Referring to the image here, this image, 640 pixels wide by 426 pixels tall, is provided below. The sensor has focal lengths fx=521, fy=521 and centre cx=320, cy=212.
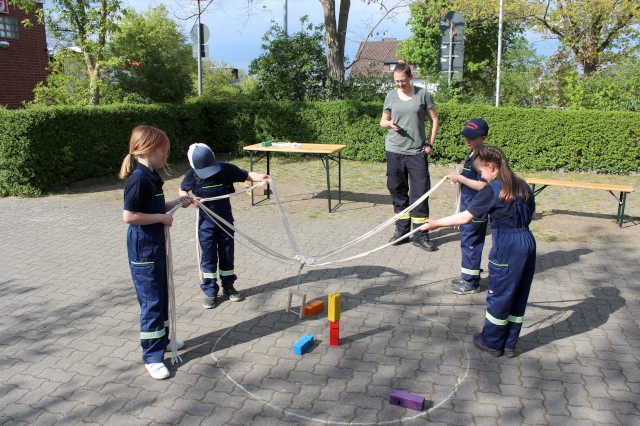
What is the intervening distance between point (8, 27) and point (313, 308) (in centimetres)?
1712

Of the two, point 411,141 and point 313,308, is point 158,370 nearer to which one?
point 313,308

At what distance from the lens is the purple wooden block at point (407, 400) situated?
3301mm

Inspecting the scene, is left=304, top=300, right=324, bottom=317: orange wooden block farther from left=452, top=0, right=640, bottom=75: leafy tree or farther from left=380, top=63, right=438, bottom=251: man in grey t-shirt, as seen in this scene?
left=452, top=0, right=640, bottom=75: leafy tree

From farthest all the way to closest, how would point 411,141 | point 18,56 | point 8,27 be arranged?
point 18,56, point 8,27, point 411,141

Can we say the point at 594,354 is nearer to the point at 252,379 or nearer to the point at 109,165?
the point at 252,379

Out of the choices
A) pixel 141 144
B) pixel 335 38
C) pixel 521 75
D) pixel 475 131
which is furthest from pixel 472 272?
pixel 521 75

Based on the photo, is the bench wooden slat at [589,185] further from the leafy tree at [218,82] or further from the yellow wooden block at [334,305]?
the leafy tree at [218,82]

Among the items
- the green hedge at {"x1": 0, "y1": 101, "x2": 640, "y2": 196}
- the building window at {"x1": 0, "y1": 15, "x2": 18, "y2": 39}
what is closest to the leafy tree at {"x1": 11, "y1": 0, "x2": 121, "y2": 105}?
the green hedge at {"x1": 0, "y1": 101, "x2": 640, "y2": 196}

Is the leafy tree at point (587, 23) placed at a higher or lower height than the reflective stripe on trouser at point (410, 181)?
higher

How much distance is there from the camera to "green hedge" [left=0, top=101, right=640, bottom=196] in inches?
386

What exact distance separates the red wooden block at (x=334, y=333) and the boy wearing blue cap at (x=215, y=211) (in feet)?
4.28

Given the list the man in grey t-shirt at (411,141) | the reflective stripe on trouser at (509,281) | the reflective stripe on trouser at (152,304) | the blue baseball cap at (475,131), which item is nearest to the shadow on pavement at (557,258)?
the man in grey t-shirt at (411,141)

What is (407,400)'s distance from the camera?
3.32m

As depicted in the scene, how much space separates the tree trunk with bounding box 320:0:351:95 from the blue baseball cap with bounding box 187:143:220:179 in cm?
1132
